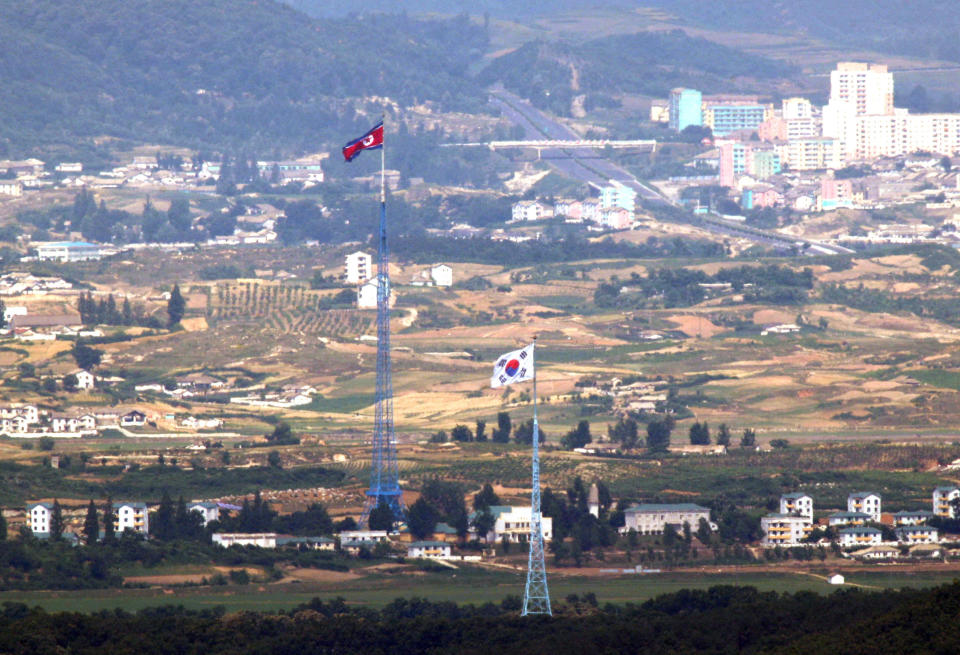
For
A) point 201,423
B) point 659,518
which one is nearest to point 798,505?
point 659,518

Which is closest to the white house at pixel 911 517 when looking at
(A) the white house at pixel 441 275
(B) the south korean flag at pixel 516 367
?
(B) the south korean flag at pixel 516 367

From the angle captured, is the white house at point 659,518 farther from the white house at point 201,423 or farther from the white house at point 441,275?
the white house at point 441,275

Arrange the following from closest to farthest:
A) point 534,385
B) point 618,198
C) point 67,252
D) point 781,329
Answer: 1. point 534,385
2. point 781,329
3. point 67,252
4. point 618,198

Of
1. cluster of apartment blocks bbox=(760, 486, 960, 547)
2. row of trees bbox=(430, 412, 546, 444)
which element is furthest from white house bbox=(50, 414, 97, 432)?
cluster of apartment blocks bbox=(760, 486, 960, 547)

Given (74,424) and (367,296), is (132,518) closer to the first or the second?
(74,424)

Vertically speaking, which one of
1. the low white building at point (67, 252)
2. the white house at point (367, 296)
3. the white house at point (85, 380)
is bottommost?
the white house at point (85, 380)

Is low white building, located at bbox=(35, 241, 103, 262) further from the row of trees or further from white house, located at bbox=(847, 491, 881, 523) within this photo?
white house, located at bbox=(847, 491, 881, 523)

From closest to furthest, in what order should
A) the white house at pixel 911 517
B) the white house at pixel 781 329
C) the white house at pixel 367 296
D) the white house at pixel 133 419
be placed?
the white house at pixel 911 517, the white house at pixel 133 419, the white house at pixel 781 329, the white house at pixel 367 296
